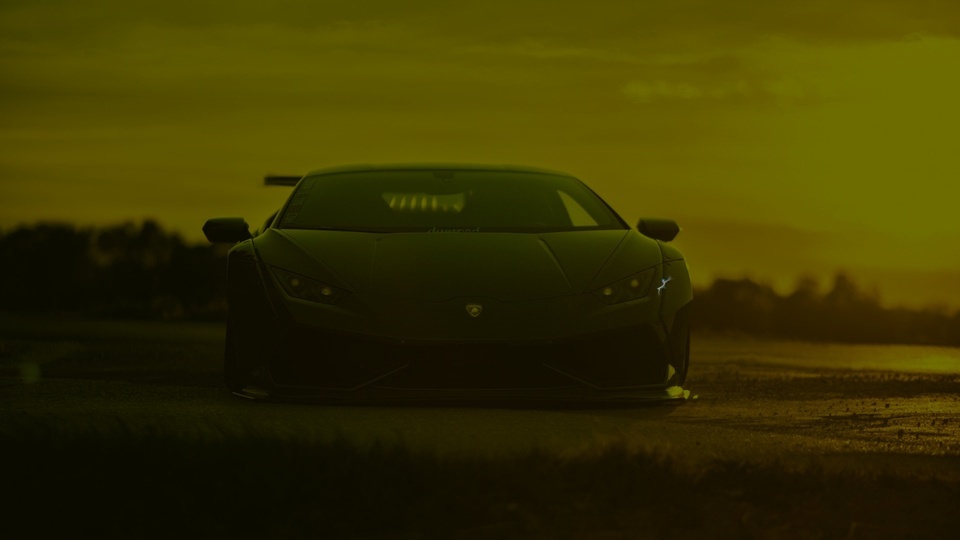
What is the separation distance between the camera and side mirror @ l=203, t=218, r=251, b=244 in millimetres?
8242

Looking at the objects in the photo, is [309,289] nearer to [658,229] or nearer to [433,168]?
[433,168]

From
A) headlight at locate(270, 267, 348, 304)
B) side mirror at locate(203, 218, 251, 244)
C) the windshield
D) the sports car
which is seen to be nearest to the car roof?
the windshield

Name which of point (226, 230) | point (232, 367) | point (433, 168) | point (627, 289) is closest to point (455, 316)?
point (627, 289)

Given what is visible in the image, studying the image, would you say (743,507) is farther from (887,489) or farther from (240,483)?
(240,483)

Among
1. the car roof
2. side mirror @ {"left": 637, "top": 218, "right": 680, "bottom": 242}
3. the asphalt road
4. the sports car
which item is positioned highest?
the car roof

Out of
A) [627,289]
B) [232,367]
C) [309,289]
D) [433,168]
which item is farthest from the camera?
[433,168]

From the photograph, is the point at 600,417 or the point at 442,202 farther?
the point at 442,202

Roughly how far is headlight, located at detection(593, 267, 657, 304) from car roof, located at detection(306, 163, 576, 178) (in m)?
1.87

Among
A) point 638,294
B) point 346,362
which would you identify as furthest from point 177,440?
point 638,294

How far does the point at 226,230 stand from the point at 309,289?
3.66ft

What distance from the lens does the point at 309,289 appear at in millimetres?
7340

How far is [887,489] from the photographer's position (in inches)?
226

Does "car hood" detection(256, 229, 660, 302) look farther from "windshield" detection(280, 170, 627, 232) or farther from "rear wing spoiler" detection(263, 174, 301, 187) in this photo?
"rear wing spoiler" detection(263, 174, 301, 187)

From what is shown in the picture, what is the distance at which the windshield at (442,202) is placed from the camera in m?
8.36
